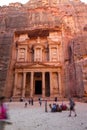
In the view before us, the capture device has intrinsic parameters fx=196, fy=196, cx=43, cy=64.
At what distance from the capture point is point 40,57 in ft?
140

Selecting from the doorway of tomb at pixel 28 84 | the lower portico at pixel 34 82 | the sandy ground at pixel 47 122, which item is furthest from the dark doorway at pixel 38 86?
the sandy ground at pixel 47 122

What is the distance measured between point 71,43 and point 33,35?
959 centimetres

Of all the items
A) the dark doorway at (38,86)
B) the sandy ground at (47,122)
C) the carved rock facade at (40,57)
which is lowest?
the sandy ground at (47,122)

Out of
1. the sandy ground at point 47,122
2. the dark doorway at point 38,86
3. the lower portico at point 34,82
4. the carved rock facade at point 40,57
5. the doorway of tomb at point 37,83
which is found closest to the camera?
the sandy ground at point 47,122

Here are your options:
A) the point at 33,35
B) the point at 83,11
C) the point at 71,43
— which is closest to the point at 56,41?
the point at 71,43

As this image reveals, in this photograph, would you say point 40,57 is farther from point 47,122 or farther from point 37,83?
point 47,122

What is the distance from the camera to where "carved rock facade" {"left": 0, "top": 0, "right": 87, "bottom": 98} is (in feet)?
120

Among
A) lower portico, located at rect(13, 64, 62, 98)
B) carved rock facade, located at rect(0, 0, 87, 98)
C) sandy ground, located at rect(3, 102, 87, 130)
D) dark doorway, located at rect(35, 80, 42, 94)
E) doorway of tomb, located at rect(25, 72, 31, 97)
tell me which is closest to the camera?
sandy ground, located at rect(3, 102, 87, 130)

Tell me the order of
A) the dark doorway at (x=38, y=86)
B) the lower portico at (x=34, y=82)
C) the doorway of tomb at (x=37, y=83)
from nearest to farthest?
the lower portico at (x=34, y=82) < the doorway of tomb at (x=37, y=83) < the dark doorway at (x=38, y=86)

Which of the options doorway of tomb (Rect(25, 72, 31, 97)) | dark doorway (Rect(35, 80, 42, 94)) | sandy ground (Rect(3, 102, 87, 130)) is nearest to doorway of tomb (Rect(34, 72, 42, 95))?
dark doorway (Rect(35, 80, 42, 94))

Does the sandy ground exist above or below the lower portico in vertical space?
below

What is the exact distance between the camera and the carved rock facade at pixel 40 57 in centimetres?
3659

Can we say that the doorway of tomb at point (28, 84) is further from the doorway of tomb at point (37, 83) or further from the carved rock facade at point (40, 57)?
the doorway of tomb at point (37, 83)

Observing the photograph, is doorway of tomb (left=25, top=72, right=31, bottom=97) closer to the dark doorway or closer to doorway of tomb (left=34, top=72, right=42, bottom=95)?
doorway of tomb (left=34, top=72, right=42, bottom=95)
